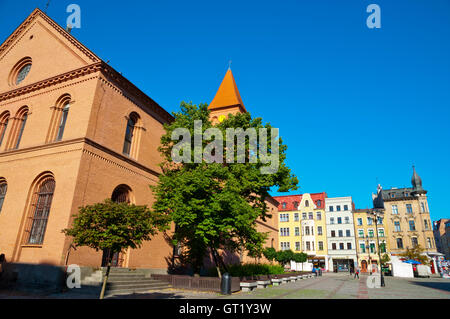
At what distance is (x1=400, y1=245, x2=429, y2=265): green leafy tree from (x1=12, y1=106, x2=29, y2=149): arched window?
187ft

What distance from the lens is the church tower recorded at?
36.7 metres

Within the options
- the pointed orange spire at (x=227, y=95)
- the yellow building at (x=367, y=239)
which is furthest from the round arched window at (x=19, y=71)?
the yellow building at (x=367, y=239)

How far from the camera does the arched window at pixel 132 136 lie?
19466mm

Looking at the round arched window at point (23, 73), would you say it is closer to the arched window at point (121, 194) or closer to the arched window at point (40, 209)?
the arched window at point (40, 209)

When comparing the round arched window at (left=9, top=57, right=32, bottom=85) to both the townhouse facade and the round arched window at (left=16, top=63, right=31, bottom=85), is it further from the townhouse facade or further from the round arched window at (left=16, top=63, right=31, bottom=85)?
the townhouse facade

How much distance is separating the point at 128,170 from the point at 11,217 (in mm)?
7106

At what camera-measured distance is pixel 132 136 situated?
A: 20125mm

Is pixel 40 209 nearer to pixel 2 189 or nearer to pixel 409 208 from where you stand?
pixel 2 189

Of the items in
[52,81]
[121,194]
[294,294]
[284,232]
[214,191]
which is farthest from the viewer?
[284,232]

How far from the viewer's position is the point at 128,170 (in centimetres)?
1856

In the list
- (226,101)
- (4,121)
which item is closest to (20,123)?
(4,121)

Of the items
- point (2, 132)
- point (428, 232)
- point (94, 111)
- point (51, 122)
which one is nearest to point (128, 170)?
point (94, 111)

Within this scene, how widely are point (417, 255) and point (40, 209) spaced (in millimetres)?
54621
